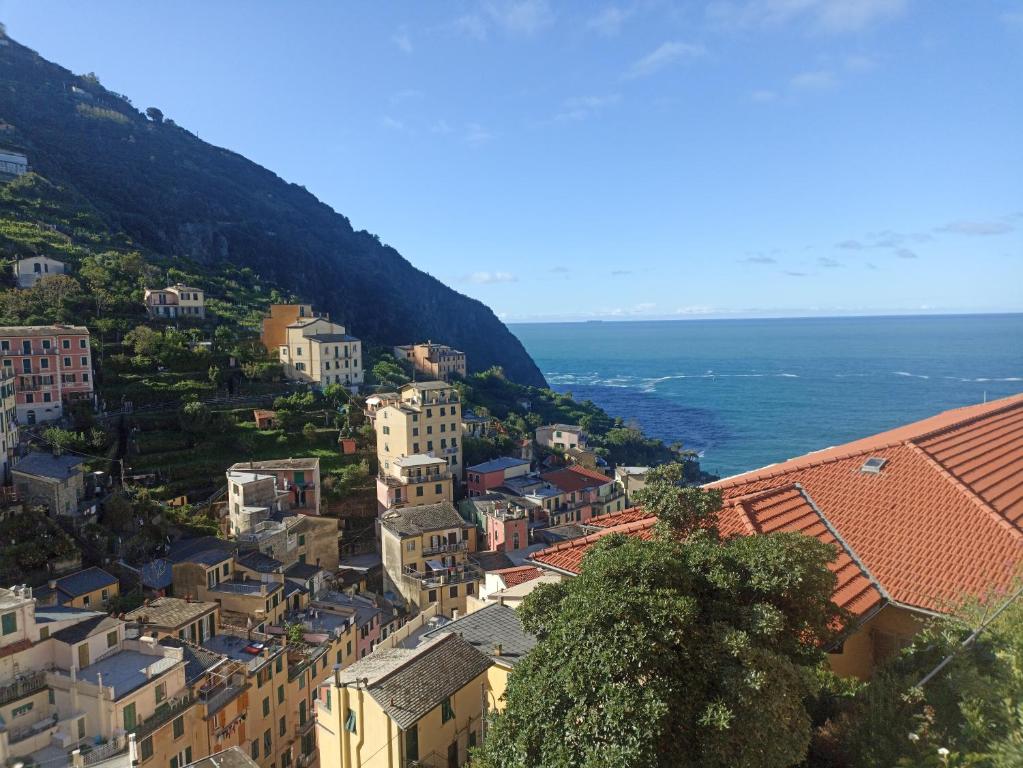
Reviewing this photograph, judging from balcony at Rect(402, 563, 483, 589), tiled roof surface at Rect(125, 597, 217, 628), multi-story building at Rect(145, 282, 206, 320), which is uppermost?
multi-story building at Rect(145, 282, 206, 320)

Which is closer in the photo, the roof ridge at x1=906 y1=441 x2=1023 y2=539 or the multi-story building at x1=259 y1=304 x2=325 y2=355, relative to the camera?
the roof ridge at x1=906 y1=441 x2=1023 y2=539

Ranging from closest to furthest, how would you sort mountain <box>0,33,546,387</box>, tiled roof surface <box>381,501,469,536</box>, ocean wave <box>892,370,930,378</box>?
tiled roof surface <box>381,501,469,536</box> → mountain <box>0,33,546,387</box> → ocean wave <box>892,370,930,378</box>

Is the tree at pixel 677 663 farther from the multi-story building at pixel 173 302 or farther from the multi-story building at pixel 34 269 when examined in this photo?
the multi-story building at pixel 34 269

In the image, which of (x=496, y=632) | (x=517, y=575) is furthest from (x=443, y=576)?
(x=496, y=632)

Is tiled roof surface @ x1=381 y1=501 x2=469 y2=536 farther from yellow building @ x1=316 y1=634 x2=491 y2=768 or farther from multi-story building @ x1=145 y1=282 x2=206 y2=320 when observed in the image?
multi-story building @ x1=145 y1=282 x2=206 y2=320

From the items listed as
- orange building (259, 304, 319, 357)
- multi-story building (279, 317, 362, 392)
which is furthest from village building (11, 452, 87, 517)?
orange building (259, 304, 319, 357)

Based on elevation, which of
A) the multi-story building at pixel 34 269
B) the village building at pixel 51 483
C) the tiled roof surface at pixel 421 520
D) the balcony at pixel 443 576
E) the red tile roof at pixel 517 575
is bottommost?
the balcony at pixel 443 576

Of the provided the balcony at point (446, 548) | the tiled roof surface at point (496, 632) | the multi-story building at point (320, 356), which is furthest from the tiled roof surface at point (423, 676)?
the multi-story building at point (320, 356)

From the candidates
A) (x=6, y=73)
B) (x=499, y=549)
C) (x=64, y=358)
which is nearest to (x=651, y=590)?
(x=499, y=549)
